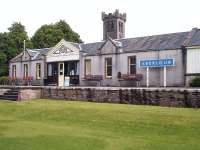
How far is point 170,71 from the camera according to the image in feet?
91.7

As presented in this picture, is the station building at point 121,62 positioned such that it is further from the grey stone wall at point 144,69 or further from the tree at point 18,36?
the tree at point 18,36

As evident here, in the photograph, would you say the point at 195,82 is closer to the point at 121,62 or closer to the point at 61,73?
the point at 121,62

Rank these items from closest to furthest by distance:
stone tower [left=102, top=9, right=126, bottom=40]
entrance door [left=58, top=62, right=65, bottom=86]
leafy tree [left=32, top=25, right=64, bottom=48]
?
entrance door [left=58, top=62, right=65, bottom=86] < stone tower [left=102, top=9, right=126, bottom=40] < leafy tree [left=32, top=25, right=64, bottom=48]

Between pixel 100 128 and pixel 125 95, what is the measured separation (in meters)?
6.68

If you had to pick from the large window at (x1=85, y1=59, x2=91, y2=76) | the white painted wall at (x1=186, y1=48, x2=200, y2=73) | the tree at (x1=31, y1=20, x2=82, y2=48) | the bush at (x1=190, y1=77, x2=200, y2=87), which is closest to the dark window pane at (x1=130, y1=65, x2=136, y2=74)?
the large window at (x1=85, y1=59, x2=91, y2=76)

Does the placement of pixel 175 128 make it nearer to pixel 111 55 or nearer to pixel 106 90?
pixel 106 90

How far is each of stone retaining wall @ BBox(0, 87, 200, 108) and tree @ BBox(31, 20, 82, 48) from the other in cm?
3030

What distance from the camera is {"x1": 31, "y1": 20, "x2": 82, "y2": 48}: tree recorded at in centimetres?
5728

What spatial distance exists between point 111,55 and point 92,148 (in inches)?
835

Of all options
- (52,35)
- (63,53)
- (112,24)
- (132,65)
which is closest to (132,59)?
(132,65)

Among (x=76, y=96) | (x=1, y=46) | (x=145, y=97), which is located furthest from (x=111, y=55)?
(x=1, y=46)

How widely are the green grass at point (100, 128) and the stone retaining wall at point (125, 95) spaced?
1.28 m

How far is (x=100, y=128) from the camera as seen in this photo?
14930mm

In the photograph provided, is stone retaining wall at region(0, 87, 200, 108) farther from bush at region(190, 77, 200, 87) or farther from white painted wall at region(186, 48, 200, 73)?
white painted wall at region(186, 48, 200, 73)
